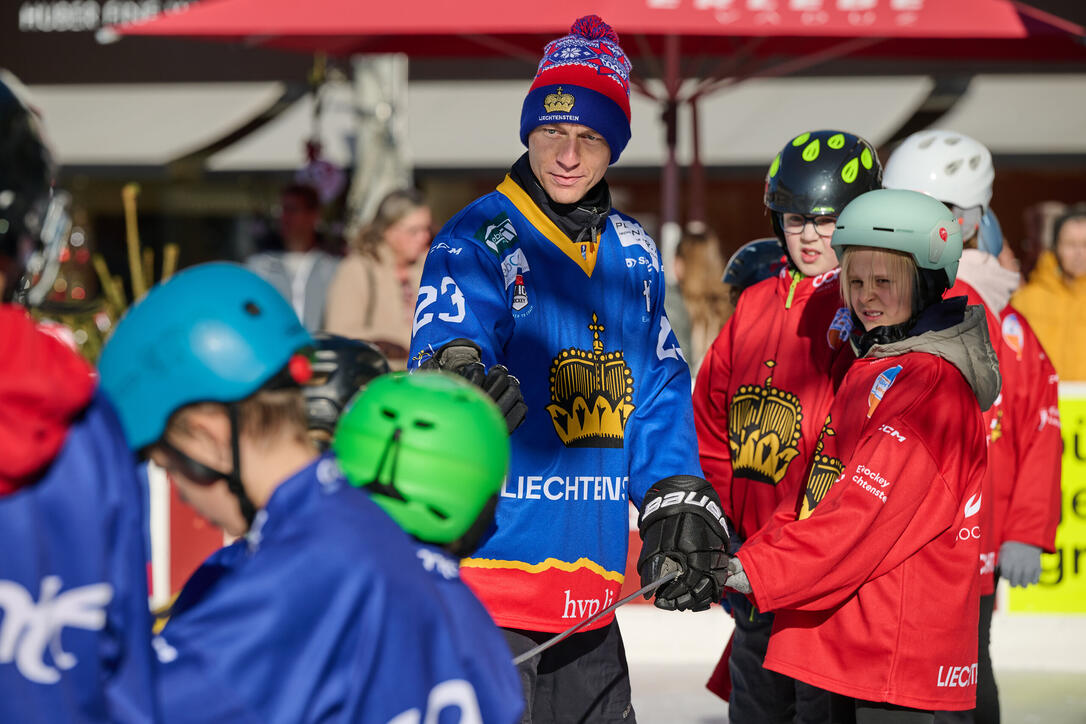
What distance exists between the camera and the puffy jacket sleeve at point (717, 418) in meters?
4.53

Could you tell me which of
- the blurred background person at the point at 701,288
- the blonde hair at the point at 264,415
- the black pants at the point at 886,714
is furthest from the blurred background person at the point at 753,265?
the blurred background person at the point at 701,288

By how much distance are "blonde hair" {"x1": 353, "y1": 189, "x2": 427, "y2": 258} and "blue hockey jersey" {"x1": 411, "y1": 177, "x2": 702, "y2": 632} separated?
4199mm

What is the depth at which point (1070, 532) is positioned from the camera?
7227 mm

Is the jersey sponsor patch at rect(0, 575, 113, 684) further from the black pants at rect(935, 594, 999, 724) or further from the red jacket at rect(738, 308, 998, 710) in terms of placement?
the black pants at rect(935, 594, 999, 724)

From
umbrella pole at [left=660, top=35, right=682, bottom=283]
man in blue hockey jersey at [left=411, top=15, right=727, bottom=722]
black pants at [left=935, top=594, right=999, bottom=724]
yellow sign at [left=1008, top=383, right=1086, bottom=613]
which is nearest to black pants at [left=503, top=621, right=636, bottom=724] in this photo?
man in blue hockey jersey at [left=411, top=15, right=727, bottom=722]

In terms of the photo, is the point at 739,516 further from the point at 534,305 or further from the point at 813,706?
the point at 534,305

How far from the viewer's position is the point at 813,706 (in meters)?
4.00

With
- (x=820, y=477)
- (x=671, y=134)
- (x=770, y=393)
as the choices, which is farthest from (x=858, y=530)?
(x=671, y=134)

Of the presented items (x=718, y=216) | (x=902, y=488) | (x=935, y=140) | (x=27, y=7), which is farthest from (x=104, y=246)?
(x=902, y=488)

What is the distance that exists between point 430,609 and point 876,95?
47.3ft

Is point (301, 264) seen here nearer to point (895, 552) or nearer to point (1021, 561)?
point (1021, 561)

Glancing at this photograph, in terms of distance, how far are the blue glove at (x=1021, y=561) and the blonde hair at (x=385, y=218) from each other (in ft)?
12.9

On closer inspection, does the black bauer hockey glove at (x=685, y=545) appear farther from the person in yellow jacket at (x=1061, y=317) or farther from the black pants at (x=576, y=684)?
the person in yellow jacket at (x=1061, y=317)

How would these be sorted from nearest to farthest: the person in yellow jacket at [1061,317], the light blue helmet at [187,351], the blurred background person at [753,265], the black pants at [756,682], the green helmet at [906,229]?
the light blue helmet at [187,351]
the green helmet at [906,229]
the black pants at [756,682]
the blurred background person at [753,265]
the person in yellow jacket at [1061,317]
